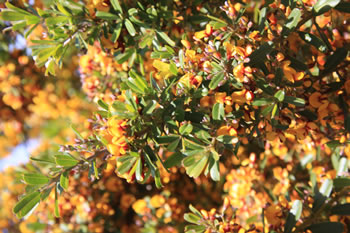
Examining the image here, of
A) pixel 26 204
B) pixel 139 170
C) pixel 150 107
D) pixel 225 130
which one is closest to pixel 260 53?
pixel 225 130

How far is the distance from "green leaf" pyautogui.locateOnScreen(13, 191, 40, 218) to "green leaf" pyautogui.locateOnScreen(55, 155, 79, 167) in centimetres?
13

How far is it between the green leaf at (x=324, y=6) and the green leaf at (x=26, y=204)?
975 mm

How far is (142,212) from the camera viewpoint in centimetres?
199

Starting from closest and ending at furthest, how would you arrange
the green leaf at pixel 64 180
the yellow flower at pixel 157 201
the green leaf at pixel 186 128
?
the green leaf at pixel 186 128, the green leaf at pixel 64 180, the yellow flower at pixel 157 201

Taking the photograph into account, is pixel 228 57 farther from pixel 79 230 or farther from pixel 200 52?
pixel 79 230

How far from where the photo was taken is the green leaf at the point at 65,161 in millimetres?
972

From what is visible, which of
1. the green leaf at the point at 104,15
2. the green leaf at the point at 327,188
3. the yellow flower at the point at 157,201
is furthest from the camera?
the yellow flower at the point at 157,201

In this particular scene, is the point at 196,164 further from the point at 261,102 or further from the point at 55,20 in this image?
the point at 55,20

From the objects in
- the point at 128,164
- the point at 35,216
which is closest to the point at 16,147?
the point at 35,216

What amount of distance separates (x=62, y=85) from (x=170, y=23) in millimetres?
1998

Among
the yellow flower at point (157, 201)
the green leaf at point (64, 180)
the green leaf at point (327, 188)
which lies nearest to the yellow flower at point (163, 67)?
the green leaf at point (64, 180)

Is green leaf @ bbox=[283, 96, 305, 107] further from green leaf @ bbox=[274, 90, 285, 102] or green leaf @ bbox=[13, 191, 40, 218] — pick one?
green leaf @ bbox=[13, 191, 40, 218]

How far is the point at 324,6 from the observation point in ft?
3.12

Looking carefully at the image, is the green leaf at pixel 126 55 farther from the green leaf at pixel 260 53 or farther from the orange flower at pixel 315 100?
→ the orange flower at pixel 315 100
